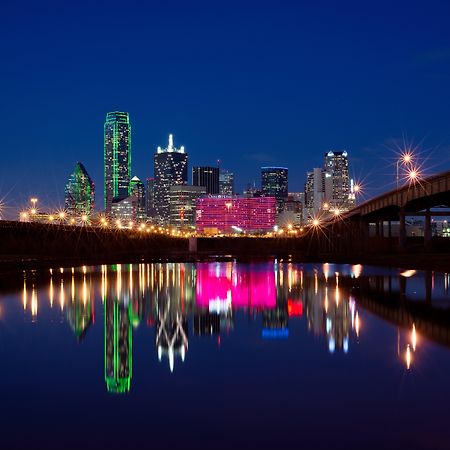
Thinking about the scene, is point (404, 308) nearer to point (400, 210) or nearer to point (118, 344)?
point (118, 344)

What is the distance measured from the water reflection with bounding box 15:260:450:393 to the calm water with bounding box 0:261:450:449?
11 centimetres

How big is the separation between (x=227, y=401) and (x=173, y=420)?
1.76 metres

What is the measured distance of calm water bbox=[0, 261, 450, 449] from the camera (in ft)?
38.2

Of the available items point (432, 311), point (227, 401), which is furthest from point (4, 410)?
point (432, 311)

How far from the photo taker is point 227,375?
16.4 metres

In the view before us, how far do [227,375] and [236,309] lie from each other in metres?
15.3

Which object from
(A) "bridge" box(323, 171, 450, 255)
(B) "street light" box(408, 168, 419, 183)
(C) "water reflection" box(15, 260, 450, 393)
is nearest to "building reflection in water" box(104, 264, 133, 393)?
(C) "water reflection" box(15, 260, 450, 393)

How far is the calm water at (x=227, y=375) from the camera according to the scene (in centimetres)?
1163

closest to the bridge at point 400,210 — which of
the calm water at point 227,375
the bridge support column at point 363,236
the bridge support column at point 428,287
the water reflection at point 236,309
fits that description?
the bridge support column at point 363,236

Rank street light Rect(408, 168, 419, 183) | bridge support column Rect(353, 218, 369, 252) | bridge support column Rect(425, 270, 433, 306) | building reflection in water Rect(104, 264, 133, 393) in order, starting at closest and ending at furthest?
building reflection in water Rect(104, 264, 133, 393) → bridge support column Rect(425, 270, 433, 306) → street light Rect(408, 168, 419, 183) → bridge support column Rect(353, 218, 369, 252)

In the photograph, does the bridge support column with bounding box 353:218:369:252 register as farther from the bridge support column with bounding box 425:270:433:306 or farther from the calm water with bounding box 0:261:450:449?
the calm water with bounding box 0:261:450:449

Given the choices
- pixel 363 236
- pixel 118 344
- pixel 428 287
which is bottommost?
pixel 118 344

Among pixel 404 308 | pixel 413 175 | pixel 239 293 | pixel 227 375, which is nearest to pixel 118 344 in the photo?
pixel 227 375

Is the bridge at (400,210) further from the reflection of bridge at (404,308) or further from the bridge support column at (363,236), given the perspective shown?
the reflection of bridge at (404,308)
